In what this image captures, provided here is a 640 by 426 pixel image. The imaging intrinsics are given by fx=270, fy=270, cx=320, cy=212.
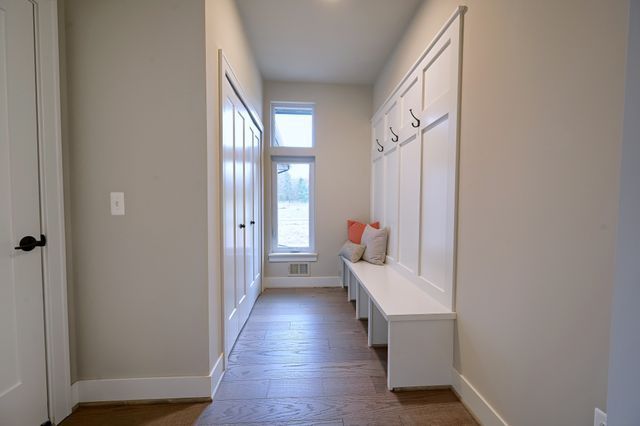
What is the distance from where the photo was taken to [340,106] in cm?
371

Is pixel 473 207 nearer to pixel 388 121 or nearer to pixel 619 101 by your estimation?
pixel 619 101

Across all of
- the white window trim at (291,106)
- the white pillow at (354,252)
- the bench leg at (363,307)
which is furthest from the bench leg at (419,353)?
the white window trim at (291,106)

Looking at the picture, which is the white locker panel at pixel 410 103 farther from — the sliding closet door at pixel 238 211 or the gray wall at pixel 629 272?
the gray wall at pixel 629 272

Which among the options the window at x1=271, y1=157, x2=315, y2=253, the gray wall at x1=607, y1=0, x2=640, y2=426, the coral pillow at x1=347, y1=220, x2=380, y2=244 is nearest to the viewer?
the gray wall at x1=607, y1=0, x2=640, y2=426

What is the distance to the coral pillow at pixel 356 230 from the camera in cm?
341

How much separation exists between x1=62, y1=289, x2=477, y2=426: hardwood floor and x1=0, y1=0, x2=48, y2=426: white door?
36cm

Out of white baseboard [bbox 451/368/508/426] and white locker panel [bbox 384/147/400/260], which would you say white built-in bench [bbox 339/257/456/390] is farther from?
white locker panel [bbox 384/147/400/260]

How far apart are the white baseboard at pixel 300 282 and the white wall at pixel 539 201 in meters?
2.31

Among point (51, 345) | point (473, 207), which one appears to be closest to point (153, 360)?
point (51, 345)

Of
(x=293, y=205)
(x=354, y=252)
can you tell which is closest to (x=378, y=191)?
(x=354, y=252)

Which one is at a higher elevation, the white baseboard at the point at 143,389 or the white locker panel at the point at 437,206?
the white locker panel at the point at 437,206

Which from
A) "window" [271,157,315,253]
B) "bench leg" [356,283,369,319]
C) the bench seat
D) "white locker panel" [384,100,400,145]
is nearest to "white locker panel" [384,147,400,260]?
"white locker panel" [384,100,400,145]

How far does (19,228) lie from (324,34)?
8.78 ft

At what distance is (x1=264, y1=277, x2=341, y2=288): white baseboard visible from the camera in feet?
12.3
